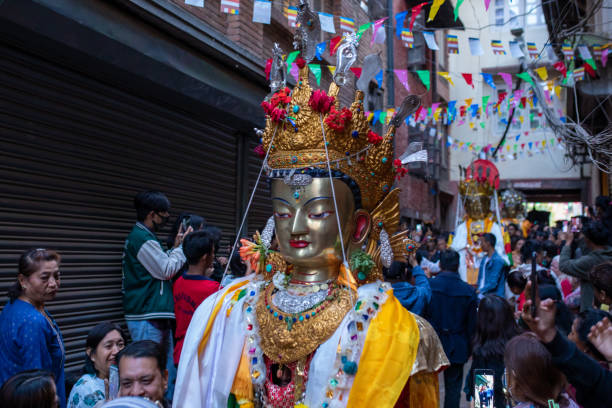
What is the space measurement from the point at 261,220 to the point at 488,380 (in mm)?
5793

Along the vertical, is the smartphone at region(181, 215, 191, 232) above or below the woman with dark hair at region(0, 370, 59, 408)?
above

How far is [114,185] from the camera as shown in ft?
16.1

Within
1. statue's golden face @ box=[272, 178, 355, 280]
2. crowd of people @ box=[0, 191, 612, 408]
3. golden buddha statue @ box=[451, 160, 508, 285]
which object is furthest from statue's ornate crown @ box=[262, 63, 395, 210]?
golden buddha statue @ box=[451, 160, 508, 285]

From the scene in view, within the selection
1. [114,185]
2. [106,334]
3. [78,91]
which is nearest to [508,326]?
[106,334]

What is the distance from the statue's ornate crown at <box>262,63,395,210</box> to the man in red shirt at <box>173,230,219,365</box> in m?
1.48

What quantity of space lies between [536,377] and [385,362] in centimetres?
63

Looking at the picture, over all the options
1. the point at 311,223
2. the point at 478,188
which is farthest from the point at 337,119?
the point at 478,188

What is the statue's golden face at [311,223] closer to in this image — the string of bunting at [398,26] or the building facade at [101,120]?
the string of bunting at [398,26]

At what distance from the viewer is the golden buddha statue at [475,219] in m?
8.97

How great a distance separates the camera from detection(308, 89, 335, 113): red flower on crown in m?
2.63

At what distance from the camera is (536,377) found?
6.93 ft

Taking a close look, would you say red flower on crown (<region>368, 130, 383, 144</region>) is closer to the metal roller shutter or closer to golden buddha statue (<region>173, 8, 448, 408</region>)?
golden buddha statue (<region>173, 8, 448, 408</region>)

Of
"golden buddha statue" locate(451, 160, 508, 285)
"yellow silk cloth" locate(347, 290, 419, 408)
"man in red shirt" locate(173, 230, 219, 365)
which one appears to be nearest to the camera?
"yellow silk cloth" locate(347, 290, 419, 408)

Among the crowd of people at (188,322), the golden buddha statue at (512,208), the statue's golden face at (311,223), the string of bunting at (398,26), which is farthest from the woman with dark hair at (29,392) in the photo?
the golden buddha statue at (512,208)
